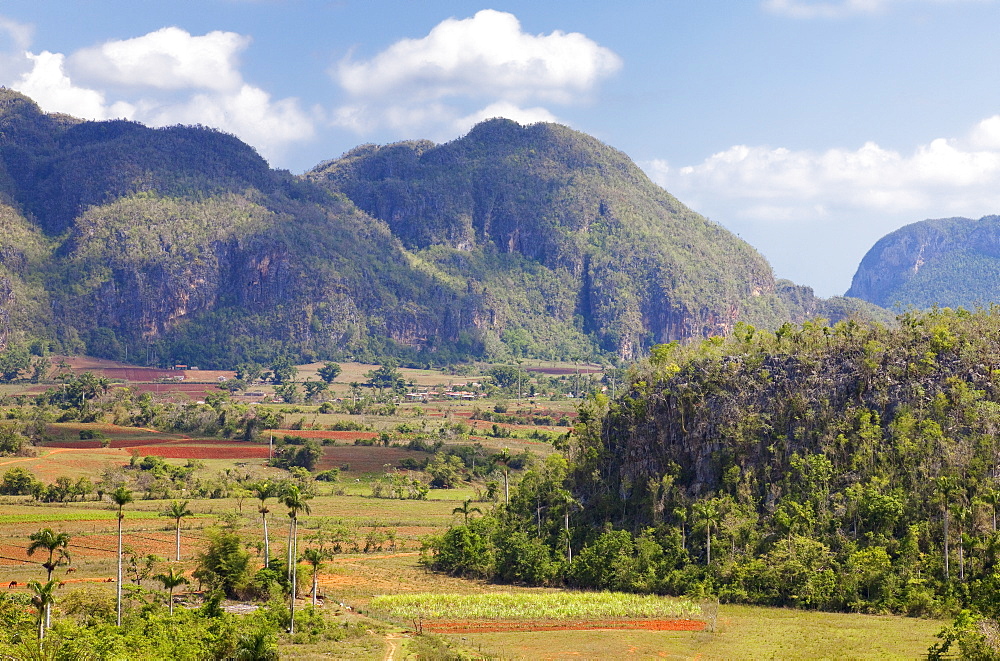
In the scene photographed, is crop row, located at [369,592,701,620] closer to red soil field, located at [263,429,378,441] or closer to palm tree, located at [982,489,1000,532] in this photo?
palm tree, located at [982,489,1000,532]

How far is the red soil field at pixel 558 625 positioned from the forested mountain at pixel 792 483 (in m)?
6.42

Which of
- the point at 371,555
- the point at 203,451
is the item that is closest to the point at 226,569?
the point at 371,555

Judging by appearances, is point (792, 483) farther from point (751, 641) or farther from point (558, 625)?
point (558, 625)

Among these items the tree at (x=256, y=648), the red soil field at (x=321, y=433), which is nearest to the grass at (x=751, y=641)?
the tree at (x=256, y=648)

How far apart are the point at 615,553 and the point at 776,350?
16.6 metres

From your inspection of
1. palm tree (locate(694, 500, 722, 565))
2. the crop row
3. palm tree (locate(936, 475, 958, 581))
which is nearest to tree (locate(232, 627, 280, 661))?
the crop row

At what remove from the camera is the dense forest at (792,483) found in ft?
196

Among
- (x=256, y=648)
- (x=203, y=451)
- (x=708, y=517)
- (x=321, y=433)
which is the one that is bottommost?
(x=256, y=648)

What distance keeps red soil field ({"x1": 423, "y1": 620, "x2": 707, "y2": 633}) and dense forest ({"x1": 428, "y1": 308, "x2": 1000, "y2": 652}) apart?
663cm

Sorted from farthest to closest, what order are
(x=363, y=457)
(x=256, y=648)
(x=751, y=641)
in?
(x=363, y=457)
(x=751, y=641)
(x=256, y=648)

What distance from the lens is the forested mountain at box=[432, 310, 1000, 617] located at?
196ft

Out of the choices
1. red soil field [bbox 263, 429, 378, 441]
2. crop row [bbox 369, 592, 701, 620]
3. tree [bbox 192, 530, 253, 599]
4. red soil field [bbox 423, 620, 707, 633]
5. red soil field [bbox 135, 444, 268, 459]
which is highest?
red soil field [bbox 263, 429, 378, 441]

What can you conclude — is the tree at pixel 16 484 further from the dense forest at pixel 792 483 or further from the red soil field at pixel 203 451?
the dense forest at pixel 792 483

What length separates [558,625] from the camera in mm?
55719
